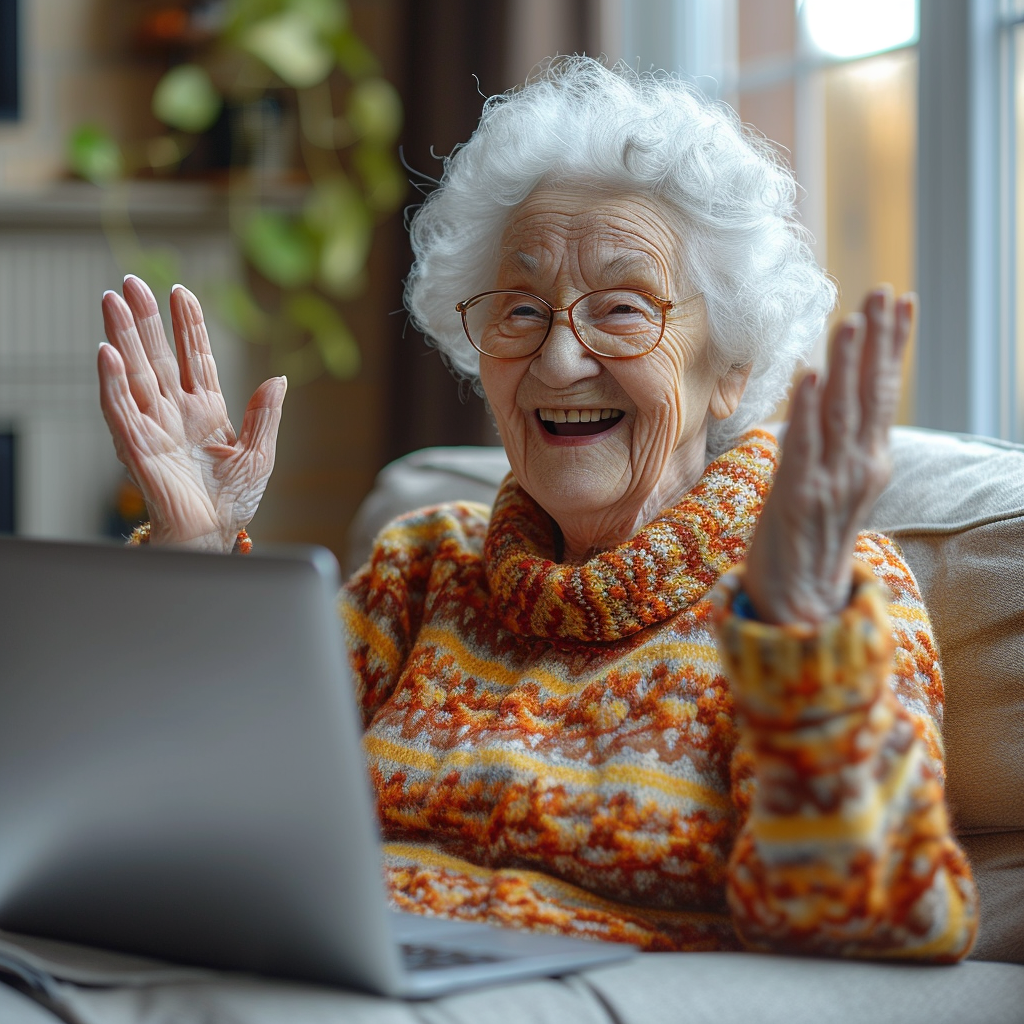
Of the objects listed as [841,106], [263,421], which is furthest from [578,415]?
[841,106]

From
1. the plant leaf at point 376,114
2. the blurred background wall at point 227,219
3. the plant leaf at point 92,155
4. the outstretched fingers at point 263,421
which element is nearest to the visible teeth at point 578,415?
the outstretched fingers at point 263,421

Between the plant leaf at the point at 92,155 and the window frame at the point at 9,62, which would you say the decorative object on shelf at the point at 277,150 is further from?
A: the window frame at the point at 9,62

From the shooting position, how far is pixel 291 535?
141 inches

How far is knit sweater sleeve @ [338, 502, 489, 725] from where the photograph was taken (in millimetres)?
1365

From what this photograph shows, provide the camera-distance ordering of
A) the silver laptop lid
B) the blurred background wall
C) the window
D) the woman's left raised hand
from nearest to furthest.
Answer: the silver laptop lid → the woman's left raised hand → the window → the blurred background wall

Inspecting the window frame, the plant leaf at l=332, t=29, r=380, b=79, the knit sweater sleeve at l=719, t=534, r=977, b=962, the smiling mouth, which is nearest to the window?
the plant leaf at l=332, t=29, r=380, b=79

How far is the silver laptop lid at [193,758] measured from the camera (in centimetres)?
76

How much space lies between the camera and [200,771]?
2.64ft

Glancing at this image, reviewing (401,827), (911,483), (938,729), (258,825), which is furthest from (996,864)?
(258,825)

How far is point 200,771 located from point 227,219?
9.29 ft

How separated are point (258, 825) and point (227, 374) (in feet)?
9.24

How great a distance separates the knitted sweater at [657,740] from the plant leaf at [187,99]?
2.20m

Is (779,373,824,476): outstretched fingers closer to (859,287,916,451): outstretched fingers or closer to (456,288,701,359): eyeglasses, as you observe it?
(859,287,916,451): outstretched fingers

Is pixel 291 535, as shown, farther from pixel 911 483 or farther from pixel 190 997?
pixel 190 997
